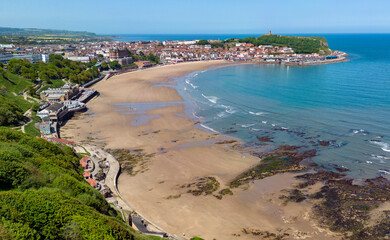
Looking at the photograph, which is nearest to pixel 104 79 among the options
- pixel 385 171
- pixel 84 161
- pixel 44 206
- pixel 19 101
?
pixel 19 101

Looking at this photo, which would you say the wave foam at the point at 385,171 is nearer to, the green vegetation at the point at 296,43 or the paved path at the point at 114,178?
the paved path at the point at 114,178

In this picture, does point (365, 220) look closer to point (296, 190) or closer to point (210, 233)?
point (296, 190)

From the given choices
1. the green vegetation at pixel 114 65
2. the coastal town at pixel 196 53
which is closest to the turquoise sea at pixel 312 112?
the green vegetation at pixel 114 65

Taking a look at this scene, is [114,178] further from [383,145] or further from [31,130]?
[383,145]

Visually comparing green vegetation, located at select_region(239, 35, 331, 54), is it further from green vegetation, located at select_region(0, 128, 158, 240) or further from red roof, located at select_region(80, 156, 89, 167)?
green vegetation, located at select_region(0, 128, 158, 240)

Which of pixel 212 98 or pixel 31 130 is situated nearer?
pixel 31 130

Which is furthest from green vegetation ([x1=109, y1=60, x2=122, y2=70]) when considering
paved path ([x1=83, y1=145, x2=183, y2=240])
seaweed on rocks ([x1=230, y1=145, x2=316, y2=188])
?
seaweed on rocks ([x1=230, y1=145, x2=316, y2=188])

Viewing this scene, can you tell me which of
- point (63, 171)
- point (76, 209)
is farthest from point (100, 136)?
point (76, 209)
